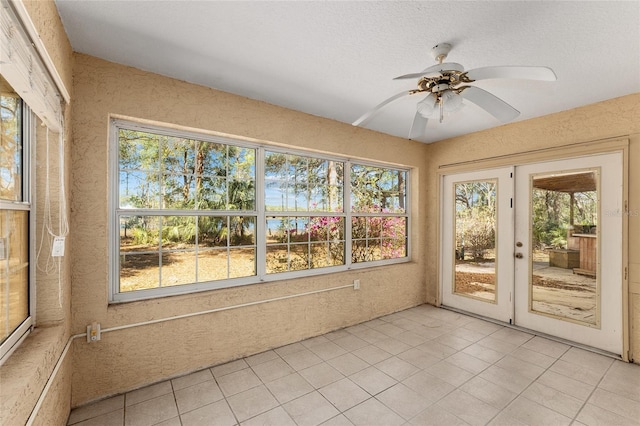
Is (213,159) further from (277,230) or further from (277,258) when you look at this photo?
(277,258)

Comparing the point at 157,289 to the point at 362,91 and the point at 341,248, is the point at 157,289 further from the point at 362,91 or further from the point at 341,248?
the point at 362,91

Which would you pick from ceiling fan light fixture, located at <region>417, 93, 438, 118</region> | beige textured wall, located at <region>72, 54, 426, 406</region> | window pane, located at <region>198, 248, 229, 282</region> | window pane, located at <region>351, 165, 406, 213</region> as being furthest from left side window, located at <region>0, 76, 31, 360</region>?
window pane, located at <region>351, 165, 406, 213</region>

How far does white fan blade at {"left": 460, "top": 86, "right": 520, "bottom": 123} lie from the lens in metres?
1.88

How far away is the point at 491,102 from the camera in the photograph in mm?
1934

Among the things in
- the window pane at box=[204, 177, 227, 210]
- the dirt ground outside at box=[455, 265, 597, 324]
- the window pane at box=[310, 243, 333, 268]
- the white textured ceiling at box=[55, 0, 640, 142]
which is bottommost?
the dirt ground outside at box=[455, 265, 597, 324]

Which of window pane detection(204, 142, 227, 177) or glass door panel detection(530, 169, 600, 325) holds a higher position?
window pane detection(204, 142, 227, 177)

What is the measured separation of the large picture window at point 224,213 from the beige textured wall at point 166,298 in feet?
0.54

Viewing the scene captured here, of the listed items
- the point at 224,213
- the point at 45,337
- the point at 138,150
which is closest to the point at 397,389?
the point at 224,213

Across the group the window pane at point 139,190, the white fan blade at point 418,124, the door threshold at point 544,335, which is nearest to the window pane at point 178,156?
the window pane at point 139,190

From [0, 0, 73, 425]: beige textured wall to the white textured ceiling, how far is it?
0.25 metres

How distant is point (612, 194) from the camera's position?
2.84m

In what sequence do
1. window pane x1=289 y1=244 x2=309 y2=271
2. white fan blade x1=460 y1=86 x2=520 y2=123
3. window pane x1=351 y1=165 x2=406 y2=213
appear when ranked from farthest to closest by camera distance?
window pane x1=351 y1=165 x2=406 y2=213, window pane x1=289 y1=244 x2=309 y2=271, white fan blade x1=460 y1=86 x2=520 y2=123

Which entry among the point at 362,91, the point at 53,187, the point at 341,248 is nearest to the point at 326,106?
the point at 362,91

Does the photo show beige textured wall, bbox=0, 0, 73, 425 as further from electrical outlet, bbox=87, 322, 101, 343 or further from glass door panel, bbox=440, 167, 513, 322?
glass door panel, bbox=440, 167, 513, 322
